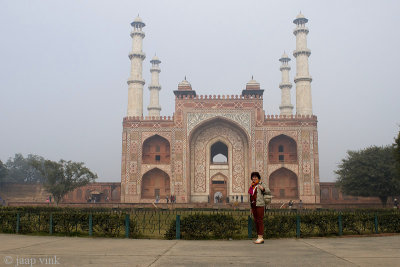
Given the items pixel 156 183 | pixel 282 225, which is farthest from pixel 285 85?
pixel 282 225

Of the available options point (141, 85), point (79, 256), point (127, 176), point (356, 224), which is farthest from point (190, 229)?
point (141, 85)

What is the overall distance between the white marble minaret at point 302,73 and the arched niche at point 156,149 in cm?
1069

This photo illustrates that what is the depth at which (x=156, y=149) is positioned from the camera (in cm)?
2986

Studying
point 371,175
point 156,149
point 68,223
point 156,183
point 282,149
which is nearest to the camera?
point 68,223

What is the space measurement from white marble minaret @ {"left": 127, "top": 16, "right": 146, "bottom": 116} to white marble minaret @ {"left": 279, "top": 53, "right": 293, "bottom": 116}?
14250 mm

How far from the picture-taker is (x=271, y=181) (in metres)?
29.2

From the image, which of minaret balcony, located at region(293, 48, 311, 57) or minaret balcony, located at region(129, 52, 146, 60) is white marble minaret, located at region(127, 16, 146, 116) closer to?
minaret balcony, located at region(129, 52, 146, 60)

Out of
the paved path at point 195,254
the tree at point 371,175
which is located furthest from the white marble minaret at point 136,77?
the paved path at point 195,254

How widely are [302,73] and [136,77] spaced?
13.2m

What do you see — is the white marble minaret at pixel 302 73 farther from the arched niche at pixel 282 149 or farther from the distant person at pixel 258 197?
the distant person at pixel 258 197

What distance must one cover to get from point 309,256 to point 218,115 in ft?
78.8

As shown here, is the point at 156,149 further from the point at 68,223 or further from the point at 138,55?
the point at 68,223

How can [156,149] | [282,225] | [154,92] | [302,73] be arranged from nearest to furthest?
[282,225] < [156,149] < [302,73] < [154,92]

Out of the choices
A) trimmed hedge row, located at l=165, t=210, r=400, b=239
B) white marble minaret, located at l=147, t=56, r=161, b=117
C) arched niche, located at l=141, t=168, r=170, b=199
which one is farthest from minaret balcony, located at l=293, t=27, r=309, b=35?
trimmed hedge row, located at l=165, t=210, r=400, b=239
